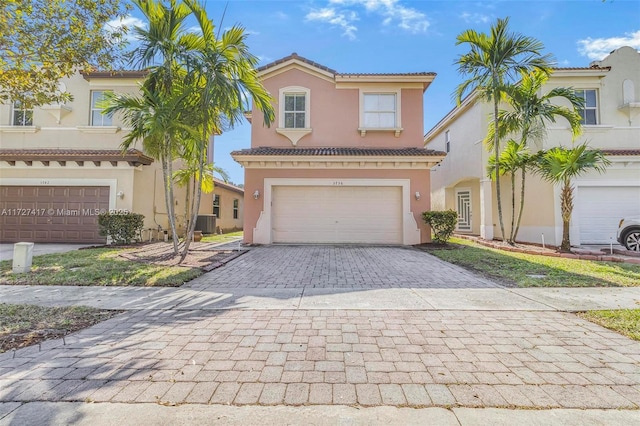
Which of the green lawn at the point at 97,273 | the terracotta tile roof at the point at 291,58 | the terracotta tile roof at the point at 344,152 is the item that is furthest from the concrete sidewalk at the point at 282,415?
the terracotta tile roof at the point at 291,58

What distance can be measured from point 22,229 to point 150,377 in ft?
51.6

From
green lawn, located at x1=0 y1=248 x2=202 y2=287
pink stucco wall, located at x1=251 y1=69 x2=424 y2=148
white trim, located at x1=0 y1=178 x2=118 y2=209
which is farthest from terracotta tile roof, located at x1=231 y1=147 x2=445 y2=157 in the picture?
green lawn, located at x1=0 y1=248 x2=202 y2=287

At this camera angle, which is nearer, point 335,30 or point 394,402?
point 394,402

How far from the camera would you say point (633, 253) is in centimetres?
1004

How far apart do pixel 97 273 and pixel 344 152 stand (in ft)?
30.9

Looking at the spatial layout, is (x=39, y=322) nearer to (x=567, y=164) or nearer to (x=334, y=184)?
(x=334, y=184)

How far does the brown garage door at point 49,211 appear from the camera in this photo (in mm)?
13375

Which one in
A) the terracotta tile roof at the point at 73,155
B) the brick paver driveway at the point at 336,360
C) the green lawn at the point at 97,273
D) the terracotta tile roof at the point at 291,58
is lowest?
the brick paver driveway at the point at 336,360

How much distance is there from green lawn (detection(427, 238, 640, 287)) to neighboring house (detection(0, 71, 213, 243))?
43.6 feet

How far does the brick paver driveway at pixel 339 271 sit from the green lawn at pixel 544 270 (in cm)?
61

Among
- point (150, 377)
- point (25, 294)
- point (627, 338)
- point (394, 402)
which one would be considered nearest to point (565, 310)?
point (627, 338)

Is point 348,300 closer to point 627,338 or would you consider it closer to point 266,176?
point 627,338

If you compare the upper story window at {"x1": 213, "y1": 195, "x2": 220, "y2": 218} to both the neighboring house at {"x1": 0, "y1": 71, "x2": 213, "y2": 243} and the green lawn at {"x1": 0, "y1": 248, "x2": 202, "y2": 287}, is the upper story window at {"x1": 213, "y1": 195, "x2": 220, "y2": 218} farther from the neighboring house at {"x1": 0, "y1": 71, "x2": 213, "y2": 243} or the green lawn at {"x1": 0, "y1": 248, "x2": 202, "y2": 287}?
the green lawn at {"x1": 0, "y1": 248, "x2": 202, "y2": 287}

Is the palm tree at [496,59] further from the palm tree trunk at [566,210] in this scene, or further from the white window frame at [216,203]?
the white window frame at [216,203]
